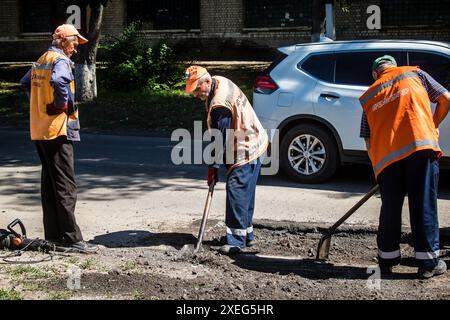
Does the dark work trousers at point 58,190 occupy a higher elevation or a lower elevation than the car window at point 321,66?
lower

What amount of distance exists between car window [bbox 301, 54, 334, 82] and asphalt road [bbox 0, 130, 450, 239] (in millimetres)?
1432

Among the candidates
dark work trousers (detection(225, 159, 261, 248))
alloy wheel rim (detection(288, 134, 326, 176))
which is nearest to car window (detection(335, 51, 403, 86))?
alloy wheel rim (detection(288, 134, 326, 176))

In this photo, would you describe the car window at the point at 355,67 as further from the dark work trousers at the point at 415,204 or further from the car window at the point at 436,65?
the dark work trousers at the point at 415,204

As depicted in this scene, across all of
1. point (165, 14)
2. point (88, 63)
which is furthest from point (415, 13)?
point (88, 63)

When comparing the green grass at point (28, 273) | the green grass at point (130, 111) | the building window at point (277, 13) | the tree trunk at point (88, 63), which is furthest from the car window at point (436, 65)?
the building window at point (277, 13)

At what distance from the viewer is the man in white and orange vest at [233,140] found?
6.29 metres

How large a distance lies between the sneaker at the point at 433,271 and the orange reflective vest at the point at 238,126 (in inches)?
72.7

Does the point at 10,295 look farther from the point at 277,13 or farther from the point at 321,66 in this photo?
the point at 277,13

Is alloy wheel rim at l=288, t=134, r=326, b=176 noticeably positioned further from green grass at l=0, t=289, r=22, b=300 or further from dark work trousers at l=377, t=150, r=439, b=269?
green grass at l=0, t=289, r=22, b=300

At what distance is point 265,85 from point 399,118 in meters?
4.24

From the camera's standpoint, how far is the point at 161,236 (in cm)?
698

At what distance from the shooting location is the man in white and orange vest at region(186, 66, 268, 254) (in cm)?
629
